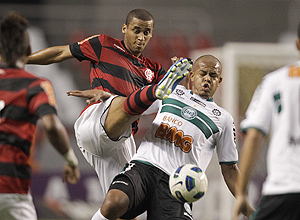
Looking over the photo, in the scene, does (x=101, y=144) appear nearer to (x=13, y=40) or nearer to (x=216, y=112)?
(x=216, y=112)

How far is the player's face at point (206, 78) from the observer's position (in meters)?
5.16

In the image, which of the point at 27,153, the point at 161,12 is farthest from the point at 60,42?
the point at 27,153

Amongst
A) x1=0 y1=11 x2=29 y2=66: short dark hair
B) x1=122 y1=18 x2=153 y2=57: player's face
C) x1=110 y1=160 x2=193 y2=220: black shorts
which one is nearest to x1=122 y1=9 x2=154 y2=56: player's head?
x1=122 y1=18 x2=153 y2=57: player's face

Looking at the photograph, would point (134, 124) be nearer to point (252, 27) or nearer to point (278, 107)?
point (278, 107)

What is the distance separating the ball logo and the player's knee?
94cm

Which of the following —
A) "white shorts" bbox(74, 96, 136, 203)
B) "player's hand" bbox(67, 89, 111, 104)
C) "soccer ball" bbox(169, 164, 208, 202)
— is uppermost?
"player's hand" bbox(67, 89, 111, 104)

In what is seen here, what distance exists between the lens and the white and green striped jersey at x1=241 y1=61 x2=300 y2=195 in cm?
320

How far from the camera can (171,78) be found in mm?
4480

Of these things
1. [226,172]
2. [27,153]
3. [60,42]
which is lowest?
[226,172]

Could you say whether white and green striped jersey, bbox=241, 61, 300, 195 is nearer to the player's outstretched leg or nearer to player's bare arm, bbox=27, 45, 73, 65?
the player's outstretched leg

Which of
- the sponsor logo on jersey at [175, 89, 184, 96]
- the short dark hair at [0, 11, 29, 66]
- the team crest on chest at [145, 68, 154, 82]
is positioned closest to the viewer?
the short dark hair at [0, 11, 29, 66]

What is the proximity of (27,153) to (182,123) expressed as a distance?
177 cm

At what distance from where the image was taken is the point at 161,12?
1255cm

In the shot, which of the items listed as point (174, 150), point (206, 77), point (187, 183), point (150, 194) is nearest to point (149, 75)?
point (206, 77)
